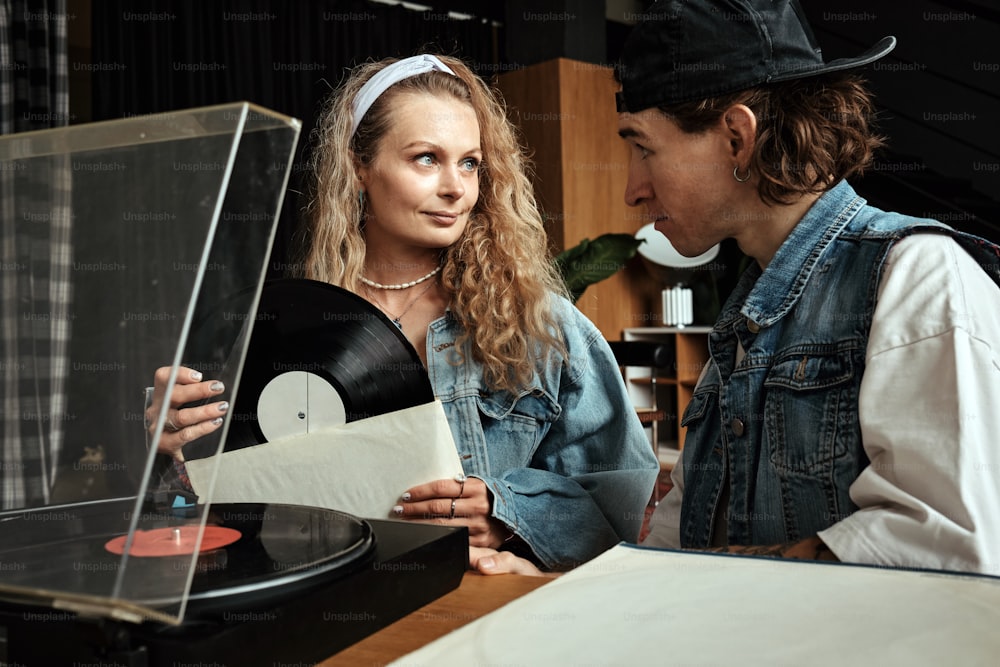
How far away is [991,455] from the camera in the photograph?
0.75 metres

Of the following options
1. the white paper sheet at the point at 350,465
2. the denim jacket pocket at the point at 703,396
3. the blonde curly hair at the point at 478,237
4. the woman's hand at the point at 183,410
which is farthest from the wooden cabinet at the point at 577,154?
the woman's hand at the point at 183,410

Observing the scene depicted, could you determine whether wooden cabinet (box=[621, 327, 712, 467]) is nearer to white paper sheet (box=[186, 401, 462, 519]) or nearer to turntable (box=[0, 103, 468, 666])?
white paper sheet (box=[186, 401, 462, 519])

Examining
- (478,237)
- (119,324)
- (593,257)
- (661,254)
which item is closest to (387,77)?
(478,237)

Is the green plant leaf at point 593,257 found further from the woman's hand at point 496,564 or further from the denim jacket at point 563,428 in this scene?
the woman's hand at point 496,564

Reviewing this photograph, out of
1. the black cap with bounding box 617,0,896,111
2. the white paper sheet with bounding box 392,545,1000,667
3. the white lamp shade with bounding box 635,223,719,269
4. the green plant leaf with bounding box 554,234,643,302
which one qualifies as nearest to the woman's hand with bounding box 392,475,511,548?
the white paper sheet with bounding box 392,545,1000,667

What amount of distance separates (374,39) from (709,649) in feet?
16.6

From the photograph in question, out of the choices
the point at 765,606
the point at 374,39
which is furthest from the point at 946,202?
the point at 765,606

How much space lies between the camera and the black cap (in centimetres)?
100

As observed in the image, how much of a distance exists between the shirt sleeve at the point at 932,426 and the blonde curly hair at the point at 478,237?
0.61 meters

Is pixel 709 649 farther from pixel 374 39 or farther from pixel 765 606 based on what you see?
pixel 374 39

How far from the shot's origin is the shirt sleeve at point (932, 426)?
2.38 feet

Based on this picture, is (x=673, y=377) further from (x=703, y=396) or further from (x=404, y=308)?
(x=703, y=396)

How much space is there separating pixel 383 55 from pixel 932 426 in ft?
15.8

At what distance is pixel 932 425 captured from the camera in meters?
0.75
